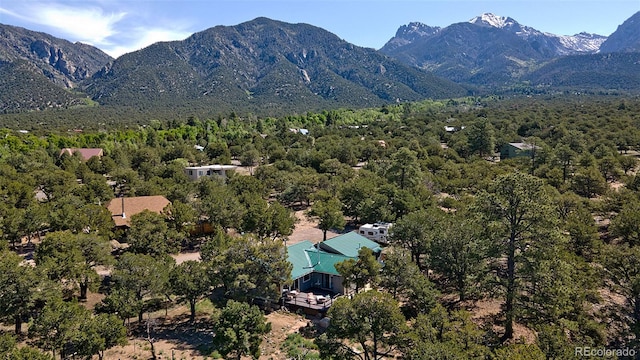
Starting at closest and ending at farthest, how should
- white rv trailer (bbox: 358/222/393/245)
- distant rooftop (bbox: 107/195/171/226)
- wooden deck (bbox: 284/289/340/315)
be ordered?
1. wooden deck (bbox: 284/289/340/315)
2. white rv trailer (bbox: 358/222/393/245)
3. distant rooftop (bbox: 107/195/171/226)

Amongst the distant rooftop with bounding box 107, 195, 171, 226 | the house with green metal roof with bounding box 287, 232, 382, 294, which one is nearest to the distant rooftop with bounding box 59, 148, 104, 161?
the distant rooftop with bounding box 107, 195, 171, 226

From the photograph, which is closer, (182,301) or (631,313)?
(631,313)

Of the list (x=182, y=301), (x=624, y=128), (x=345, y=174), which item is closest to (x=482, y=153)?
(x=624, y=128)

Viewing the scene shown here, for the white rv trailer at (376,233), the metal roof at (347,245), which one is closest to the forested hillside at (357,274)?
the metal roof at (347,245)

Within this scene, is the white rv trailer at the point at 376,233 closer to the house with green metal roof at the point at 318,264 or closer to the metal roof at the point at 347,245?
the metal roof at the point at 347,245

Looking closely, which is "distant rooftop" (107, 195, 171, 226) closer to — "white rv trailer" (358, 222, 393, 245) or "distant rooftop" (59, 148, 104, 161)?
"white rv trailer" (358, 222, 393, 245)

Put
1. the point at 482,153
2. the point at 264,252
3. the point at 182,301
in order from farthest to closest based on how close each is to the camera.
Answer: the point at 482,153 → the point at 182,301 → the point at 264,252

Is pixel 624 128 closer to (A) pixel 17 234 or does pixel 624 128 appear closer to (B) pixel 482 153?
(B) pixel 482 153

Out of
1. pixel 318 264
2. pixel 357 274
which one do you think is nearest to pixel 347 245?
pixel 318 264
